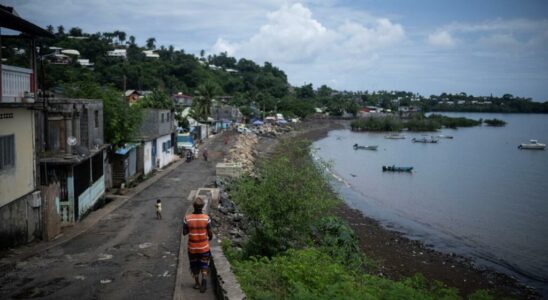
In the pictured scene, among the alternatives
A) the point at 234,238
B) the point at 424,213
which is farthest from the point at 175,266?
the point at 424,213

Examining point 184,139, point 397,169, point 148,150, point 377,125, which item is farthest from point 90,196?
point 377,125

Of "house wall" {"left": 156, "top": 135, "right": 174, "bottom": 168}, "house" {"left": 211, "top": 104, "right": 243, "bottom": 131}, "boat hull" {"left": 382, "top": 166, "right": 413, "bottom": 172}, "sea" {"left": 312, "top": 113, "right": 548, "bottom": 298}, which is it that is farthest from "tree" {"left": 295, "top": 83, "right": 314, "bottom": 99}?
"house wall" {"left": 156, "top": 135, "right": 174, "bottom": 168}

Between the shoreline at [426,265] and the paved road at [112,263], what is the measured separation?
10.1 metres

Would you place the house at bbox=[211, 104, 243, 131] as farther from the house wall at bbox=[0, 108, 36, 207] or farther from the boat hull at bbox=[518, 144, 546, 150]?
the house wall at bbox=[0, 108, 36, 207]

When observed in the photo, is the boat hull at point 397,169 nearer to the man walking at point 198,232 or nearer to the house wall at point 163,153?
the house wall at point 163,153

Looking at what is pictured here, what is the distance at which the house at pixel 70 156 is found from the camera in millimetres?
16344

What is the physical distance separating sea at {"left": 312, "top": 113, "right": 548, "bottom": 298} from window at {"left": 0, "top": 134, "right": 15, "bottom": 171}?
10003mm

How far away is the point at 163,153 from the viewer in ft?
113

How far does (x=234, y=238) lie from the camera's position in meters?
17.9

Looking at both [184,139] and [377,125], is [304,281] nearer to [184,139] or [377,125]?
[184,139]

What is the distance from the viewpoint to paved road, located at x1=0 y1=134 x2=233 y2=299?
9477mm

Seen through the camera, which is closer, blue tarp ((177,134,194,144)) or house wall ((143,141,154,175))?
house wall ((143,141,154,175))

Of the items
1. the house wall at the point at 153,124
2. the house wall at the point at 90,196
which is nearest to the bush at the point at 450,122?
the house wall at the point at 153,124

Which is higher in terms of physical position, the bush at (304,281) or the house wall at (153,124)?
the house wall at (153,124)
